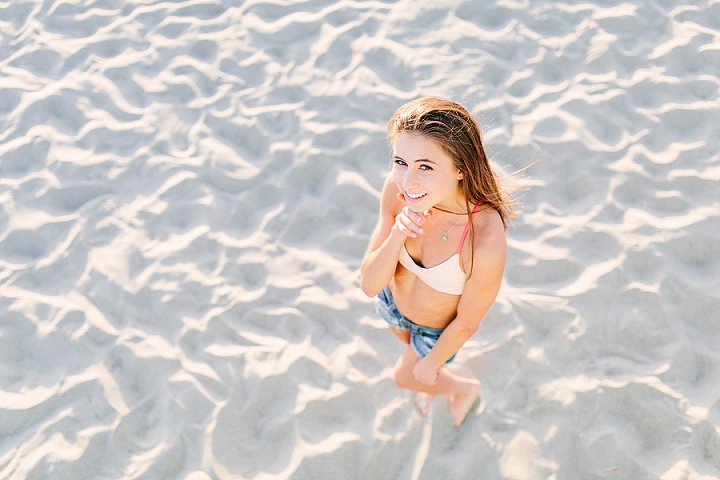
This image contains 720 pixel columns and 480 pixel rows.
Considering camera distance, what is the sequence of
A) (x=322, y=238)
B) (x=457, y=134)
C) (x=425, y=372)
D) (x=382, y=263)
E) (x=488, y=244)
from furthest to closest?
(x=322, y=238) → (x=425, y=372) → (x=382, y=263) → (x=488, y=244) → (x=457, y=134)

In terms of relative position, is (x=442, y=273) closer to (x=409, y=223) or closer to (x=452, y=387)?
(x=409, y=223)

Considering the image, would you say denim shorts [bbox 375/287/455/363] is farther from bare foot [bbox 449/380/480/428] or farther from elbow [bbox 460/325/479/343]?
bare foot [bbox 449/380/480/428]

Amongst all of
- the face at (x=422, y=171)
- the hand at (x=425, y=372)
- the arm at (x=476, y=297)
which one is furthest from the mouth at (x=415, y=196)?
the hand at (x=425, y=372)

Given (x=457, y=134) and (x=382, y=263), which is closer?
(x=457, y=134)

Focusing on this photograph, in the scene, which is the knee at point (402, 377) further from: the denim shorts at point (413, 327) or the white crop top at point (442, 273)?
the white crop top at point (442, 273)

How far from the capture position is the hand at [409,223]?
1751 mm

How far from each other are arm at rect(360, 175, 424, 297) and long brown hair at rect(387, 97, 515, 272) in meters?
0.20

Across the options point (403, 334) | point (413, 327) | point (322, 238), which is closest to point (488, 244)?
point (413, 327)

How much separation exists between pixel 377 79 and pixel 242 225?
4.26 feet

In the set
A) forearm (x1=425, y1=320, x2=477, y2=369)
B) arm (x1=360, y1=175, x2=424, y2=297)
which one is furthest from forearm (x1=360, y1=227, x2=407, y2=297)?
forearm (x1=425, y1=320, x2=477, y2=369)

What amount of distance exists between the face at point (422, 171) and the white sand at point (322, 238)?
3.54 ft

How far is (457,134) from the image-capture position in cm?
166

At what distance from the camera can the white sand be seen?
2.30m

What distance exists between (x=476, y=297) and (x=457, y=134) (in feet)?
1.80
